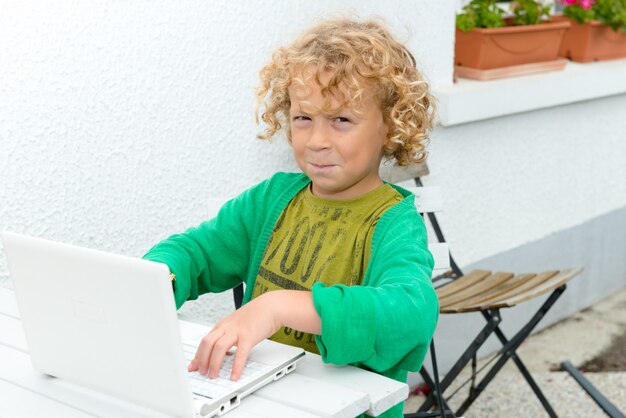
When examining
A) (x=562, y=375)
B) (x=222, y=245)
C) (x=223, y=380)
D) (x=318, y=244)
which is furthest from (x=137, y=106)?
(x=562, y=375)

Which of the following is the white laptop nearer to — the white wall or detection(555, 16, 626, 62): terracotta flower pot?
the white wall

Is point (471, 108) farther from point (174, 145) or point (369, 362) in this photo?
point (369, 362)

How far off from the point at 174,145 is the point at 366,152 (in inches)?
38.1

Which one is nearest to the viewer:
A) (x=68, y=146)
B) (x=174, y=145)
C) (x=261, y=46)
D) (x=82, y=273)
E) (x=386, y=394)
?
(x=82, y=273)

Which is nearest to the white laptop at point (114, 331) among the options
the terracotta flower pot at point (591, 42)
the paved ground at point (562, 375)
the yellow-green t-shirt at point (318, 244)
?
the yellow-green t-shirt at point (318, 244)

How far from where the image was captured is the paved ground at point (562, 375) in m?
3.38

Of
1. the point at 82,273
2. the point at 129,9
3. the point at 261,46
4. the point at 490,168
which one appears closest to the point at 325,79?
the point at 82,273

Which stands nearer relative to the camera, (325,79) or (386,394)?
(386,394)

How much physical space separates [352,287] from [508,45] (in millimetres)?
2536

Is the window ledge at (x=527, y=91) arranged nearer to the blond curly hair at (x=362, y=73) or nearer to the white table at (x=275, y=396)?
the blond curly hair at (x=362, y=73)

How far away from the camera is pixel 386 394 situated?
4.69ft

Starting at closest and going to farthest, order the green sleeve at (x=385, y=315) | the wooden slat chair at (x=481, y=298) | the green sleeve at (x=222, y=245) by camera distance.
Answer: the green sleeve at (x=385, y=315) < the green sleeve at (x=222, y=245) < the wooden slat chair at (x=481, y=298)

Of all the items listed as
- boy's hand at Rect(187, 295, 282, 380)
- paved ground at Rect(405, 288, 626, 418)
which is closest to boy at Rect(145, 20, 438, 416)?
boy's hand at Rect(187, 295, 282, 380)

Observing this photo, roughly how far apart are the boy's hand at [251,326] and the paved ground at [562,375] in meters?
1.96
